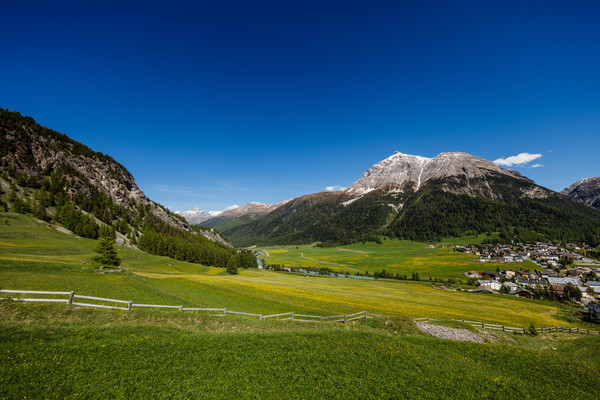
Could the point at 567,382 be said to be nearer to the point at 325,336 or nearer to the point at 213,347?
the point at 325,336

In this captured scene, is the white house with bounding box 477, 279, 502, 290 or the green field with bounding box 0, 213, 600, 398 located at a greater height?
the green field with bounding box 0, 213, 600, 398

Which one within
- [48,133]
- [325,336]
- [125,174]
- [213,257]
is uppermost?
[48,133]

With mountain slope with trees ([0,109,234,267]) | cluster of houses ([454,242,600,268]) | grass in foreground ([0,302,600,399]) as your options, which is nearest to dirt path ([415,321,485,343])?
grass in foreground ([0,302,600,399])

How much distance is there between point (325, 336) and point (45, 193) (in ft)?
427

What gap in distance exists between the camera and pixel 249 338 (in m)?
17.2

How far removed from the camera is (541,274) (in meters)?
113

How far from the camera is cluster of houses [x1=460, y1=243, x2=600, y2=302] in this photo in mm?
89287

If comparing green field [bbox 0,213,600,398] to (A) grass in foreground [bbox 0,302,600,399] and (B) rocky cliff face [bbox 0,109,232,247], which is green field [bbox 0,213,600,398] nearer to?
(A) grass in foreground [bbox 0,302,600,399]

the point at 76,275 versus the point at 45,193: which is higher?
the point at 45,193

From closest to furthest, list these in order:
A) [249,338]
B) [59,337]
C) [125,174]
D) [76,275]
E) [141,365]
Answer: [141,365], [59,337], [249,338], [76,275], [125,174]

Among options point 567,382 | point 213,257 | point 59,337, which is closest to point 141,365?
point 59,337

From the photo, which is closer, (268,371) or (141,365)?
(141,365)

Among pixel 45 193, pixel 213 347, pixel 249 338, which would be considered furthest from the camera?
pixel 45 193

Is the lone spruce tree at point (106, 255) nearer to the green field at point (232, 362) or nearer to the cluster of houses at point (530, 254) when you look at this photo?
the green field at point (232, 362)
